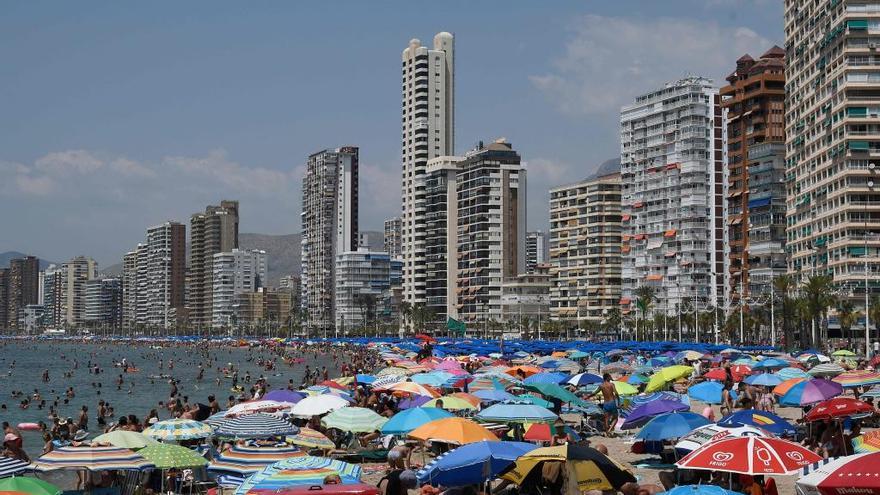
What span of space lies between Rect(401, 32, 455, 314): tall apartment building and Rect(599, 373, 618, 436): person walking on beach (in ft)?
484

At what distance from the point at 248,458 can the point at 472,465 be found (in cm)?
431

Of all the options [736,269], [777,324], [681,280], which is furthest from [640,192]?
[777,324]

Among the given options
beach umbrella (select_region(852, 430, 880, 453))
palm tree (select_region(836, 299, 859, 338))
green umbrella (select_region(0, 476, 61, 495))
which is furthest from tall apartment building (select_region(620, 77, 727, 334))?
green umbrella (select_region(0, 476, 61, 495))

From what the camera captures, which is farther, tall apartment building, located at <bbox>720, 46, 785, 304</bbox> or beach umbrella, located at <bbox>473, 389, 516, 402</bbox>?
tall apartment building, located at <bbox>720, 46, 785, 304</bbox>

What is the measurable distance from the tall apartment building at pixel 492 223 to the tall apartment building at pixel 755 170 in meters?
52.1

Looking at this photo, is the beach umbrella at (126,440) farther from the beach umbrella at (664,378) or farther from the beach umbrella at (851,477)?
the beach umbrella at (664,378)

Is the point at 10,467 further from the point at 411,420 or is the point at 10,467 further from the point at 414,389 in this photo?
the point at 414,389

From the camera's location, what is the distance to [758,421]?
64.5 ft

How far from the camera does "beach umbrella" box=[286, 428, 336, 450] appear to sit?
22500 mm

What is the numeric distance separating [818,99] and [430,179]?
9122cm

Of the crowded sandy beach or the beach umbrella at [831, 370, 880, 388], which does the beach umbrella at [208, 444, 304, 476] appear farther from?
the beach umbrella at [831, 370, 880, 388]

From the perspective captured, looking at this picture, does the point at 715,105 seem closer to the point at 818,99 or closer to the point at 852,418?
Result: the point at 818,99

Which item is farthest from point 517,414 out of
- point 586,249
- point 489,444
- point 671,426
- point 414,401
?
point 586,249

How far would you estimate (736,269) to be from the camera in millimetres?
114375
